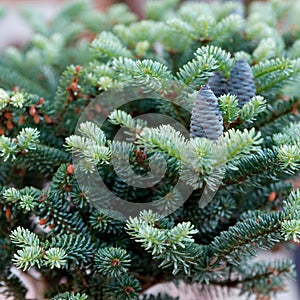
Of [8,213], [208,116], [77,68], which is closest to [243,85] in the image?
[208,116]

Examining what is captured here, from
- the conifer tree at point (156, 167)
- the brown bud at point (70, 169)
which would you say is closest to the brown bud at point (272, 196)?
the conifer tree at point (156, 167)

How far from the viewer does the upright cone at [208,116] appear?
1.48 ft

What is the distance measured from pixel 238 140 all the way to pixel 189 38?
26 centimetres

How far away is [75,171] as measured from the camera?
1.59ft

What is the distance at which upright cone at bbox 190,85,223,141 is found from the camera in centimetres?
45

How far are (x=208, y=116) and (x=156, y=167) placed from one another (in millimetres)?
82

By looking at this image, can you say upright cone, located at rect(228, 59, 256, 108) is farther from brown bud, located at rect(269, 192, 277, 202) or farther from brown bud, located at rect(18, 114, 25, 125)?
brown bud, located at rect(18, 114, 25, 125)

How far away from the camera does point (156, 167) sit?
0.49 m

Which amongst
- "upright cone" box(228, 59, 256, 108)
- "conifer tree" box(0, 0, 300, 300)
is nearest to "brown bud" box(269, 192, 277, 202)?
"conifer tree" box(0, 0, 300, 300)

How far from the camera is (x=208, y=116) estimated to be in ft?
1.48

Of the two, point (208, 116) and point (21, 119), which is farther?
point (21, 119)

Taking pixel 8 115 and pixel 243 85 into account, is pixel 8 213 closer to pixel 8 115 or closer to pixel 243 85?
pixel 8 115

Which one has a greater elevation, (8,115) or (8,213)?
(8,115)

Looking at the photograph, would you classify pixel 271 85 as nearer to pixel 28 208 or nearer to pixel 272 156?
pixel 272 156
